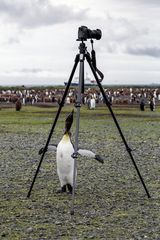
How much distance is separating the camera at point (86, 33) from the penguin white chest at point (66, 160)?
215cm

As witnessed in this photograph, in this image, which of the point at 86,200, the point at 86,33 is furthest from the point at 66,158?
the point at 86,33

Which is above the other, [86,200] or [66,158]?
[66,158]

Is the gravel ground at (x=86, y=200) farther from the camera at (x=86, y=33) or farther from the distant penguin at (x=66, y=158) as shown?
the camera at (x=86, y=33)

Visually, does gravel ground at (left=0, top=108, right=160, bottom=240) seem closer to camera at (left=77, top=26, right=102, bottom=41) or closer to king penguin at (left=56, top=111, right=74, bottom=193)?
king penguin at (left=56, top=111, right=74, bottom=193)

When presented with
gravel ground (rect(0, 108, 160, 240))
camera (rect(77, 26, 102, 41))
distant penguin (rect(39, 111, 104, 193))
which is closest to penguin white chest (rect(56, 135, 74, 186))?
distant penguin (rect(39, 111, 104, 193))

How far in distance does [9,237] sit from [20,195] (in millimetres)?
2798

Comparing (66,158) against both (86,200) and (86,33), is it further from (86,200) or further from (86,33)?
(86,33)

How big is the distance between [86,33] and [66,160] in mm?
2449

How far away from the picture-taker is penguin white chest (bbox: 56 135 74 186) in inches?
404

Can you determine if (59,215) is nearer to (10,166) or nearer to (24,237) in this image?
(24,237)

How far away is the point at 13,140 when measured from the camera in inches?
864

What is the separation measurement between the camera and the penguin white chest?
7.06ft

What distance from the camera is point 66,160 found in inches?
404

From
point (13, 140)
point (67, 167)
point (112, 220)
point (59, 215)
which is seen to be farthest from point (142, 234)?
point (13, 140)
